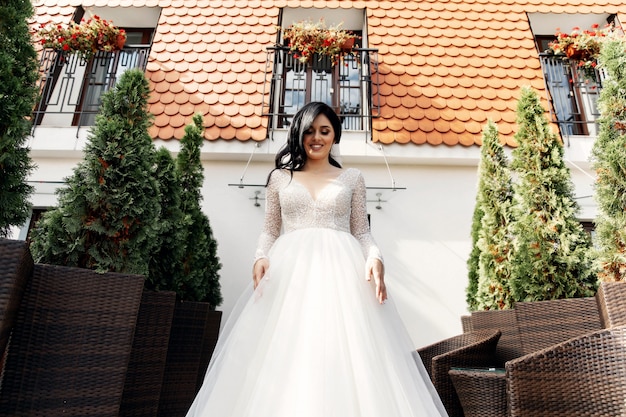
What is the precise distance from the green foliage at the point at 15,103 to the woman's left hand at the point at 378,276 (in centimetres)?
195

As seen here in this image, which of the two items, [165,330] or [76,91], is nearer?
[165,330]

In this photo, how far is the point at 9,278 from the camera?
165cm

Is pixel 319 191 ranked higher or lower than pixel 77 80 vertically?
lower

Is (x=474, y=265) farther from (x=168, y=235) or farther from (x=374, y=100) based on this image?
(x=168, y=235)

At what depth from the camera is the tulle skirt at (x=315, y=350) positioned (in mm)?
1544

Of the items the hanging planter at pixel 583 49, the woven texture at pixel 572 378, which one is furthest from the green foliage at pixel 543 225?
the hanging planter at pixel 583 49

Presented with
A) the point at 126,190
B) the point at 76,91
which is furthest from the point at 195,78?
the point at 126,190

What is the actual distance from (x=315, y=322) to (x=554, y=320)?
211 cm

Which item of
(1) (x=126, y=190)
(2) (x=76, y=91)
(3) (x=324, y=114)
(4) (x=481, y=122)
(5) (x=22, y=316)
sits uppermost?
(2) (x=76, y=91)

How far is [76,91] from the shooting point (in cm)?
637

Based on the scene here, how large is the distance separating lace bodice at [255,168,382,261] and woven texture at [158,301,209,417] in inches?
53.8

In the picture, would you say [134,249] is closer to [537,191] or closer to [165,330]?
[165,330]

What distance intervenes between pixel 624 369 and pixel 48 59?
7352mm

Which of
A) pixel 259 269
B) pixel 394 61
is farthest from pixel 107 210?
pixel 394 61
